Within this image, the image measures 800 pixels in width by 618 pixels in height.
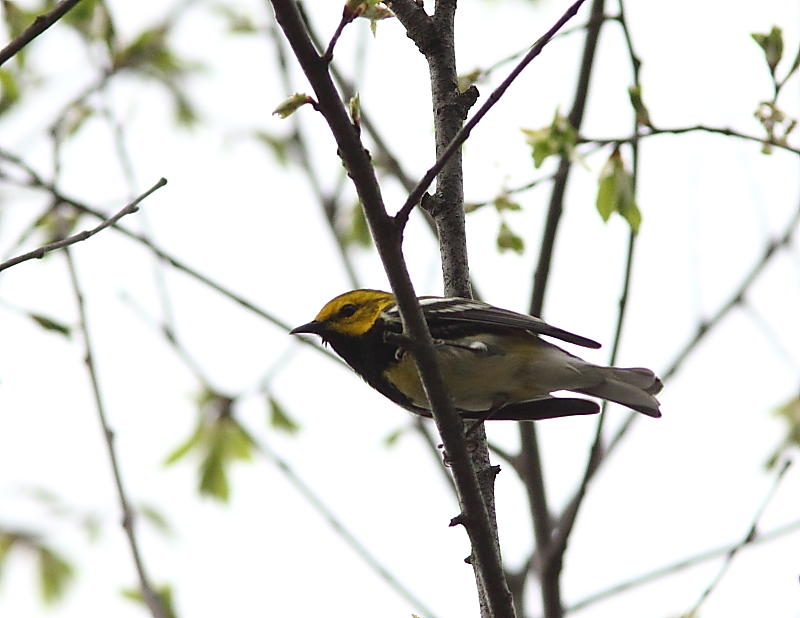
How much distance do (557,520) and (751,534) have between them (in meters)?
1.97

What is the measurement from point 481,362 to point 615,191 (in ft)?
2.69

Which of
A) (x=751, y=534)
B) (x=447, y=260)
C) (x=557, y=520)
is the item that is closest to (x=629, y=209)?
(x=447, y=260)

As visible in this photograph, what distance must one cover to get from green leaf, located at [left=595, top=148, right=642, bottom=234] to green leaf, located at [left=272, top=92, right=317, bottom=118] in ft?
5.34

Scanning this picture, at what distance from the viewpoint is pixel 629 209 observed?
3.71 meters

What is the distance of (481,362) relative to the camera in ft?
12.8

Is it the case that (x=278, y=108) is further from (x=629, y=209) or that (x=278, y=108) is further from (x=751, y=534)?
(x=751, y=534)

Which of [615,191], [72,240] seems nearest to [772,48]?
[615,191]

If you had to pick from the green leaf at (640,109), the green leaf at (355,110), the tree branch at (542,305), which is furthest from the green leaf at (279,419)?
the green leaf at (355,110)

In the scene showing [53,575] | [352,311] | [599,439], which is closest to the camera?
[352,311]

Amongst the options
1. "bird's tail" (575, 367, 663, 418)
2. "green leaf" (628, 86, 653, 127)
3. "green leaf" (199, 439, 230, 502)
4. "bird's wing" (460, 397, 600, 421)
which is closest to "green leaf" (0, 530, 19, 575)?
"green leaf" (199, 439, 230, 502)

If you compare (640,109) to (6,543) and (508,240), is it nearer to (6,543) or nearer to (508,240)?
(508,240)

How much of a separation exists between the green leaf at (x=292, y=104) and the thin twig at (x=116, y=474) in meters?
1.85

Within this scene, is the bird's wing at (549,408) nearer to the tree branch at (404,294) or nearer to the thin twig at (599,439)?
the thin twig at (599,439)

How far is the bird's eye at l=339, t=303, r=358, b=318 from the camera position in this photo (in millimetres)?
4324
